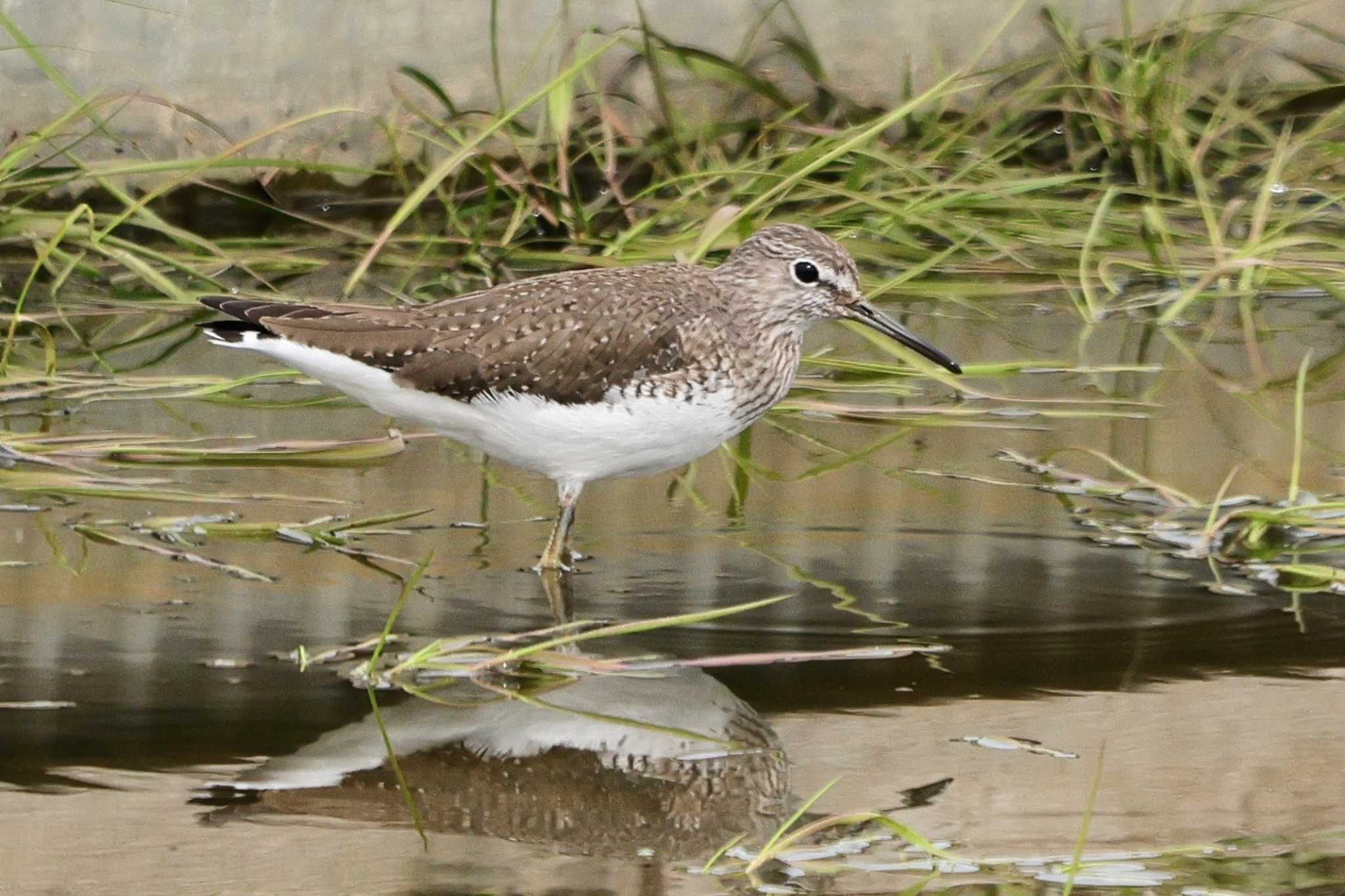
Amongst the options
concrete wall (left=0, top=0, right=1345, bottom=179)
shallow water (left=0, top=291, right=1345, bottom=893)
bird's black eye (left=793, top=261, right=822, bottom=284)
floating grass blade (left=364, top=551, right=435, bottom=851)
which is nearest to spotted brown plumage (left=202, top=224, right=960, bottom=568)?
bird's black eye (left=793, top=261, right=822, bottom=284)

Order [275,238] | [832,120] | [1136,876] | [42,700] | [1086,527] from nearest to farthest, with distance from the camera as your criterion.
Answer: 1. [1136,876]
2. [42,700]
3. [1086,527]
4. [275,238]
5. [832,120]

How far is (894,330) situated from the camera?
5660 millimetres

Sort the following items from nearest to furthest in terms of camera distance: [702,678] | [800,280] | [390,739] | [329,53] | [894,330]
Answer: [390,739], [702,678], [800,280], [894,330], [329,53]

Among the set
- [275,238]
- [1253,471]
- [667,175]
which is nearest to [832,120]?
[667,175]

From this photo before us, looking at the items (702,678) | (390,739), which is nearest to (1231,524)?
(702,678)

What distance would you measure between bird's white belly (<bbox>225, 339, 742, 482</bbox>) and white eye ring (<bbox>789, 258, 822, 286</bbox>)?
1.61ft

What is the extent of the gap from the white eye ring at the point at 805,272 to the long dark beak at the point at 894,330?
15cm

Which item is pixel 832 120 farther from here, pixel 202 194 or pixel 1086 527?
pixel 1086 527

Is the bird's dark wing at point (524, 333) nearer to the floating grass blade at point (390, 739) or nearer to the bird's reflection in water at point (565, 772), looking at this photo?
the floating grass blade at point (390, 739)

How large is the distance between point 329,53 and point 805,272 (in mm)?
3639

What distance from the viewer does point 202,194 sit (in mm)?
8578

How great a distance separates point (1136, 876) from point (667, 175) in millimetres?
5583

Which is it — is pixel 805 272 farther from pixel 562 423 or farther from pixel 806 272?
pixel 562 423

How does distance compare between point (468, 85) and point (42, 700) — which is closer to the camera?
point (42, 700)
